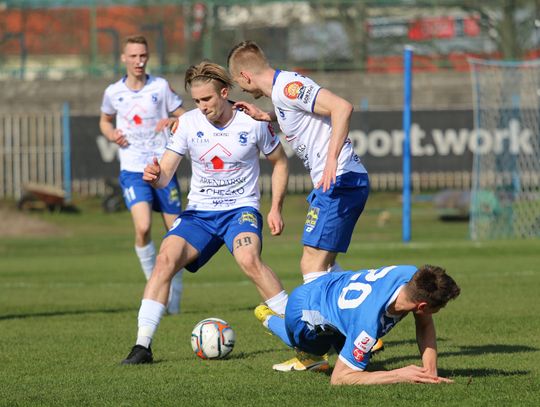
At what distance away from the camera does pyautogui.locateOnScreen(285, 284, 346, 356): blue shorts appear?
7051mm

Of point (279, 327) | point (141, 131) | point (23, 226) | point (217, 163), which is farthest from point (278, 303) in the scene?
point (23, 226)

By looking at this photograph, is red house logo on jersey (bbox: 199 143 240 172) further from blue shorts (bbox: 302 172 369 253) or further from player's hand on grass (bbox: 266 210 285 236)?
blue shorts (bbox: 302 172 369 253)

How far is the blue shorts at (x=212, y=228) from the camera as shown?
8117mm

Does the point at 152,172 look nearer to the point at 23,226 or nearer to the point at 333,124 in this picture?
the point at 333,124

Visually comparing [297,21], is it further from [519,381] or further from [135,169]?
[519,381]

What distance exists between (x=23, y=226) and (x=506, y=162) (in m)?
10.2

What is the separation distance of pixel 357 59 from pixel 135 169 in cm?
1980

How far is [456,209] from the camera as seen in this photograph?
24312mm

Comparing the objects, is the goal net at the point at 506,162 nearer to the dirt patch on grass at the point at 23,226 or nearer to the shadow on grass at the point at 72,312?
the dirt patch on grass at the point at 23,226

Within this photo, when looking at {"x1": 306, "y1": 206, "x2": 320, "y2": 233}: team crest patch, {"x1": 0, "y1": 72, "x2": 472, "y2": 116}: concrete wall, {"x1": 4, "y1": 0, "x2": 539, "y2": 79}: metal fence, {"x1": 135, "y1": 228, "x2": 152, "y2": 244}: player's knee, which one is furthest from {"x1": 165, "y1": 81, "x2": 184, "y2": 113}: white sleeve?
{"x1": 4, "y1": 0, "x2": 539, "y2": 79}: metal fence

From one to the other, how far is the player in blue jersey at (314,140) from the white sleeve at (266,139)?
153 millimetres

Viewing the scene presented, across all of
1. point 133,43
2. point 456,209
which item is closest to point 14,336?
point 133,43

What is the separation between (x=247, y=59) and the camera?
7.84 meters

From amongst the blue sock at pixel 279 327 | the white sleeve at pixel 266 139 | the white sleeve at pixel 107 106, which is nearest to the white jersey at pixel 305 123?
the white sleeve at pixel 266 139
